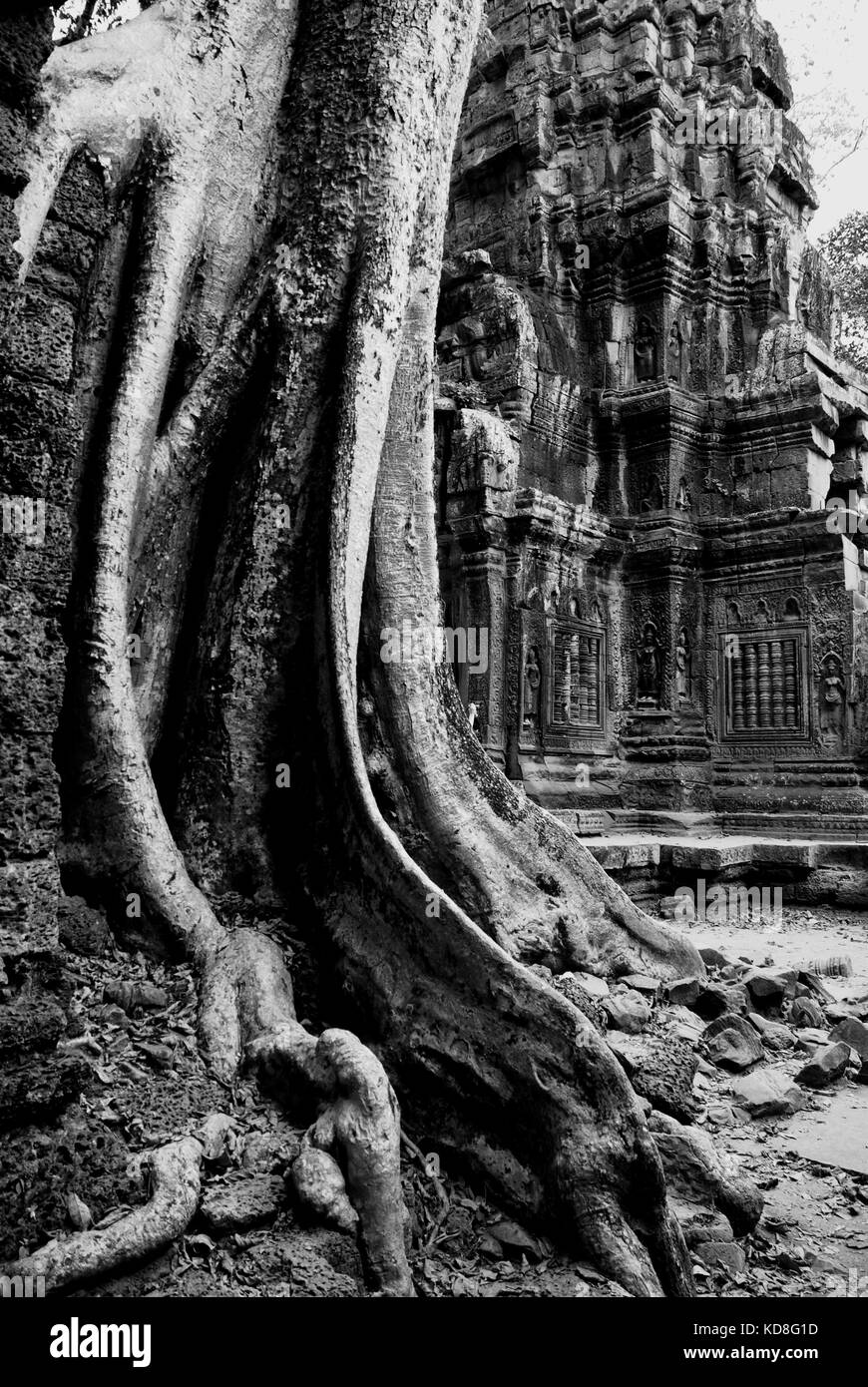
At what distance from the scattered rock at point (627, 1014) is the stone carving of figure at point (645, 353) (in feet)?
23.5

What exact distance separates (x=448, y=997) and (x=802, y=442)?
298 inches

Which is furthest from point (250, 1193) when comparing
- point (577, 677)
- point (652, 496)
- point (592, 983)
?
point (652, 496)

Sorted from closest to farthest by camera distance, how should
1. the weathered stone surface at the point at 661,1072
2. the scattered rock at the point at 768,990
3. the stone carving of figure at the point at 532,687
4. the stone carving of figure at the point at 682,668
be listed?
the weathered stone surface at the point at 661,1072, the scattered rock at the point at 768,990, the stone carving of figure at the point at 532,687, the stone carving of figure at the point at 682,668

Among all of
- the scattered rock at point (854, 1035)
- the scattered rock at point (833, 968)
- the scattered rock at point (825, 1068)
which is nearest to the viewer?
the scattered rock at point (825, 1068)

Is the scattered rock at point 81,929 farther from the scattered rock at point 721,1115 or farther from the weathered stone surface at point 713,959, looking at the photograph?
the weathered stone surface at point 713,959

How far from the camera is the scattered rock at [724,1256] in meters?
2.25

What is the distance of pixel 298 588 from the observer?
3012mm

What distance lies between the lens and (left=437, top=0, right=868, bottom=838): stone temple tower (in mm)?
7734

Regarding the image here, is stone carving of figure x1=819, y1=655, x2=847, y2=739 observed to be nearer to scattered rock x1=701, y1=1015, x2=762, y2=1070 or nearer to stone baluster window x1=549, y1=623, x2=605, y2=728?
stone baluster window x1=549, y1=623, x2=605, y2=728

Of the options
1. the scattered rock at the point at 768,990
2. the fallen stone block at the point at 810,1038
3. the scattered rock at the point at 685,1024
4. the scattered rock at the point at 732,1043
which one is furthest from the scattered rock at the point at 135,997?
the scattered rock at the point at 768,990

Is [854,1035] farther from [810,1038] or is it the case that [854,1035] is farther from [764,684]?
[764,684]

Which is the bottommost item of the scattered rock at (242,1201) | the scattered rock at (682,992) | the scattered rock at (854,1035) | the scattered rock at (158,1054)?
the scattered rock at (854,1035)

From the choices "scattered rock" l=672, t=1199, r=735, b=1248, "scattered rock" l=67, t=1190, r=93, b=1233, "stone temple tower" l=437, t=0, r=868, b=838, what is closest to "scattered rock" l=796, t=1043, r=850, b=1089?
"scattered rock" l=672, t=1199, r=735, b=1248
